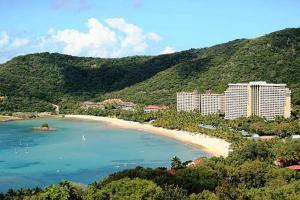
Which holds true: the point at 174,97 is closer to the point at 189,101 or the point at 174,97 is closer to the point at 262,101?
the point at 189,101

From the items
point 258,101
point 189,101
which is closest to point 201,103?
point 189,101

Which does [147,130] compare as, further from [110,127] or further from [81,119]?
[81,119]

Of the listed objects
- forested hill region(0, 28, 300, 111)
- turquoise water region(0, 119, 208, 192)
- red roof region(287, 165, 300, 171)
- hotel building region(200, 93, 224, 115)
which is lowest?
turquoise water region(0, 119, 208, 192)

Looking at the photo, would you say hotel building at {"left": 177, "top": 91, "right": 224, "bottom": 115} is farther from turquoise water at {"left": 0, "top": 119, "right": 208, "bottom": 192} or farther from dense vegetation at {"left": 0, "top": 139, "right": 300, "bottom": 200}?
dense vegetation at {"left": 0, "top": 139, "right": 300, "bottom": 200}

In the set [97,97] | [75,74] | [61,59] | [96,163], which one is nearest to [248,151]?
[96,163]

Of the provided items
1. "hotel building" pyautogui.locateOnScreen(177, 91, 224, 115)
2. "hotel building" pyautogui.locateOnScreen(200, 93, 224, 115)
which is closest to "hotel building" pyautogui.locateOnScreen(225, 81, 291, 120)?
"hotel building" pyautogui.locateOnScreen(200, 93, 224, 115)

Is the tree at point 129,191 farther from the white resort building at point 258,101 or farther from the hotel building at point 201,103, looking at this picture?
the hotel building at point 201,103
